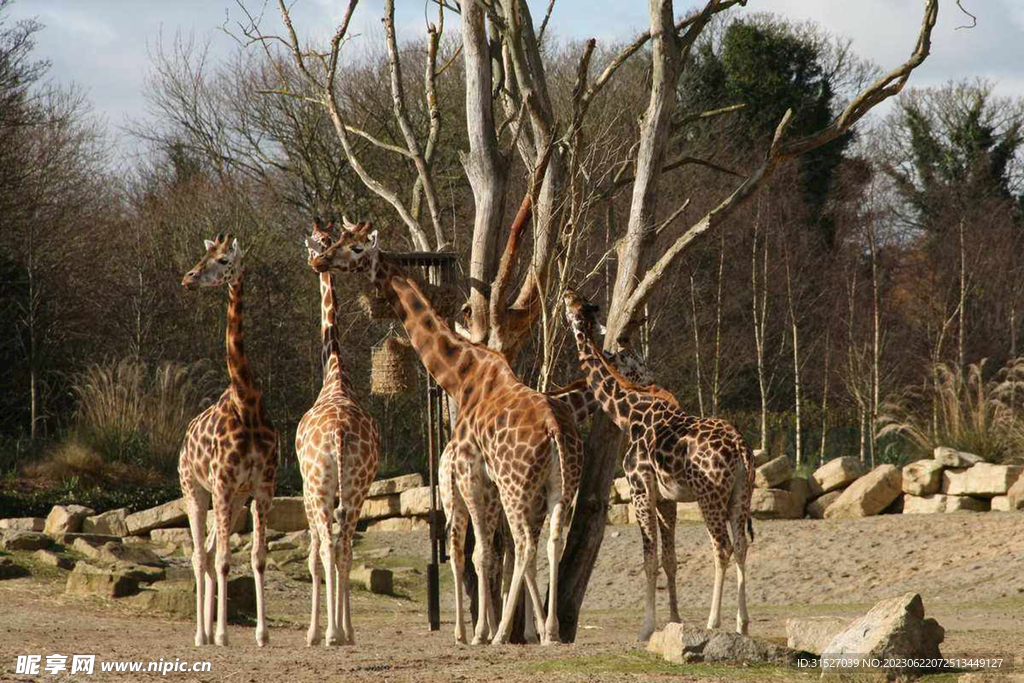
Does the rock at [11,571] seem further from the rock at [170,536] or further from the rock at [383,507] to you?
the rock at [383,507]

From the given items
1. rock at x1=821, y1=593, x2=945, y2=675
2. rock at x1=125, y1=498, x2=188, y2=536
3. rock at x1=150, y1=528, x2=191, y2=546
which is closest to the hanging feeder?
rock at x1=821, y1=593, x2=945, y2=675

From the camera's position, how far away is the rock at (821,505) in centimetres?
1620

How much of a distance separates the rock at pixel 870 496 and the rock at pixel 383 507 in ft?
18.3

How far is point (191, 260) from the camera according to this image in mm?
21297

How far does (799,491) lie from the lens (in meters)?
16.4

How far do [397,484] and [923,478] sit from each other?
6.72 m

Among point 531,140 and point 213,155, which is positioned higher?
point 213,155

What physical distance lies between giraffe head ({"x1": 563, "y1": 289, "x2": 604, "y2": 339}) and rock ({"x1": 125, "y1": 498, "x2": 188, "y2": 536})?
27.2 ft

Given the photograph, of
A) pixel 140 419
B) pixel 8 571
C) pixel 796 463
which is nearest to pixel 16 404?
pixel 140 419

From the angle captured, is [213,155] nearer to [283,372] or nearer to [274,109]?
[274,109]

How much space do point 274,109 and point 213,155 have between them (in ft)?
6.55

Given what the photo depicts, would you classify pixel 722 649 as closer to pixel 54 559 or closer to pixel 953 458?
pixel 54 559

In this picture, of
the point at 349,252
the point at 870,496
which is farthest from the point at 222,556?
the point at 870,496

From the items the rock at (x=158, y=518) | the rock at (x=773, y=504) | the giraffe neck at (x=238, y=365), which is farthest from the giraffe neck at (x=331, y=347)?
the rock at (x=773, y=504)
